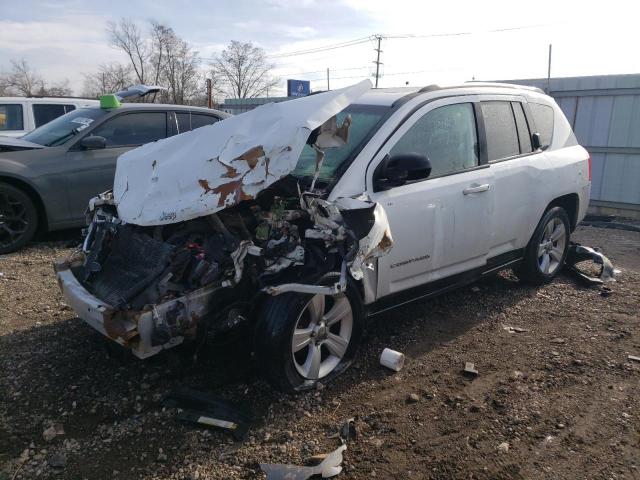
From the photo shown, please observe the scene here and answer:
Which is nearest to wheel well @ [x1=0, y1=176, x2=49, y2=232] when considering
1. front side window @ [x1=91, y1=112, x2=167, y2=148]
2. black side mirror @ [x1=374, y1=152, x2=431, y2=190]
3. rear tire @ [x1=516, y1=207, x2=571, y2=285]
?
front side window @ [x1=91, y1=112, x2=167, y2=148]

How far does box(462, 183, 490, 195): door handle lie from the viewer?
12.9 ft

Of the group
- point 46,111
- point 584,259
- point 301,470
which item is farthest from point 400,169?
point 46,111

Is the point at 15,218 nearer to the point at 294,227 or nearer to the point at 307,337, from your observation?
the point at 294,227

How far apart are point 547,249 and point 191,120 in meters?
4.84

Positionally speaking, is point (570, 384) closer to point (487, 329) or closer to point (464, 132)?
point (487, 329)

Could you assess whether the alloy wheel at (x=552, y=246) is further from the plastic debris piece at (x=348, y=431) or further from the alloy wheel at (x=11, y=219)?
the alloy wheel at (x=11, y=219)

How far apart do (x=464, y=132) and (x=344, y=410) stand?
2372 mm

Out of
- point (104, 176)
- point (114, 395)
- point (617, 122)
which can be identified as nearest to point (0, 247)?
point (104, 176)

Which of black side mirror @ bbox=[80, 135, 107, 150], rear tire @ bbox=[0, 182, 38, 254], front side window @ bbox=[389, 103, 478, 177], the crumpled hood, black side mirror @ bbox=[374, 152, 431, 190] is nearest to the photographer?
the crumpled hood

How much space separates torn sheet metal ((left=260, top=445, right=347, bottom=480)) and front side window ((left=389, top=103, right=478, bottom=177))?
2009 millimetres

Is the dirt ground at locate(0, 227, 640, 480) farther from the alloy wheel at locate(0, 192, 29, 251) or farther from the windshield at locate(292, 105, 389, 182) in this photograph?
the alloy wheel at locate(0, 192, 29, 251)

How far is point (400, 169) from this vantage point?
3400 millimetres

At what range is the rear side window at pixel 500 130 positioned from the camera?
431cm

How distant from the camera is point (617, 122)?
30.5 feet
